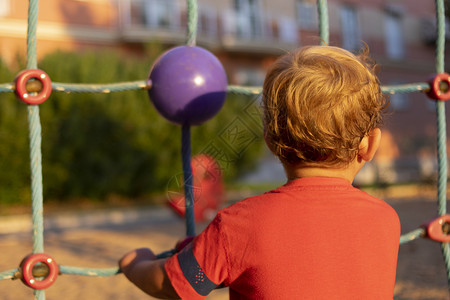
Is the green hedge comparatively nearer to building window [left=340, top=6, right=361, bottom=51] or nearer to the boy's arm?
the boy's arm

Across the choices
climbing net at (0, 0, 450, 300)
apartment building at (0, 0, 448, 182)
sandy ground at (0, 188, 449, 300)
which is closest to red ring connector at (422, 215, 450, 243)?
climbing net at (0, 0, 450, 300)

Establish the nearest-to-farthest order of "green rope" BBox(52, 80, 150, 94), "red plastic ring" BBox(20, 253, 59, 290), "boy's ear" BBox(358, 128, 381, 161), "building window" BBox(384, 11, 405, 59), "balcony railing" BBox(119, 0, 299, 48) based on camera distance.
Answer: "boy's ear" BBox(358, 128, 381, 161)
"red plastic ring" BBox(20, 253, 59, 290)
"green rope" BBox(52, 80, 150, 94)
"balcony railing" BBox(119, 0, 299, 48)
"building window" BBox(384, 11, 405, 59)

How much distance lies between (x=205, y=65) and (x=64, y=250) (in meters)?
3.86

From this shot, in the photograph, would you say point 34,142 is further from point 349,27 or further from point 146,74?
point 349,27

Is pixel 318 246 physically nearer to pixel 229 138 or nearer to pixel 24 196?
pixel 229 138

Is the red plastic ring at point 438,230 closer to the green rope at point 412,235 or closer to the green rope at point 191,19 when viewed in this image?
the green rope at point 412,235

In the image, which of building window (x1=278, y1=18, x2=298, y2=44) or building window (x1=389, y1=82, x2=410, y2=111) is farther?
building window (x1=389, y1=82, x2=410, y2=111)

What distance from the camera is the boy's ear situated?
0.93 meters

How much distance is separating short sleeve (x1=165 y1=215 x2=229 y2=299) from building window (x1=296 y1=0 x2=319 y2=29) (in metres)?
15.5

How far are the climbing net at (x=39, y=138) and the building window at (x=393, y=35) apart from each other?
1670cm

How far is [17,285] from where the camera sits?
3.19m

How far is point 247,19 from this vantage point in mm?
14539

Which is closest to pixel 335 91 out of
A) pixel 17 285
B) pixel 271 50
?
pixel 17 285

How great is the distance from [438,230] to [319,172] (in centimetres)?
69
